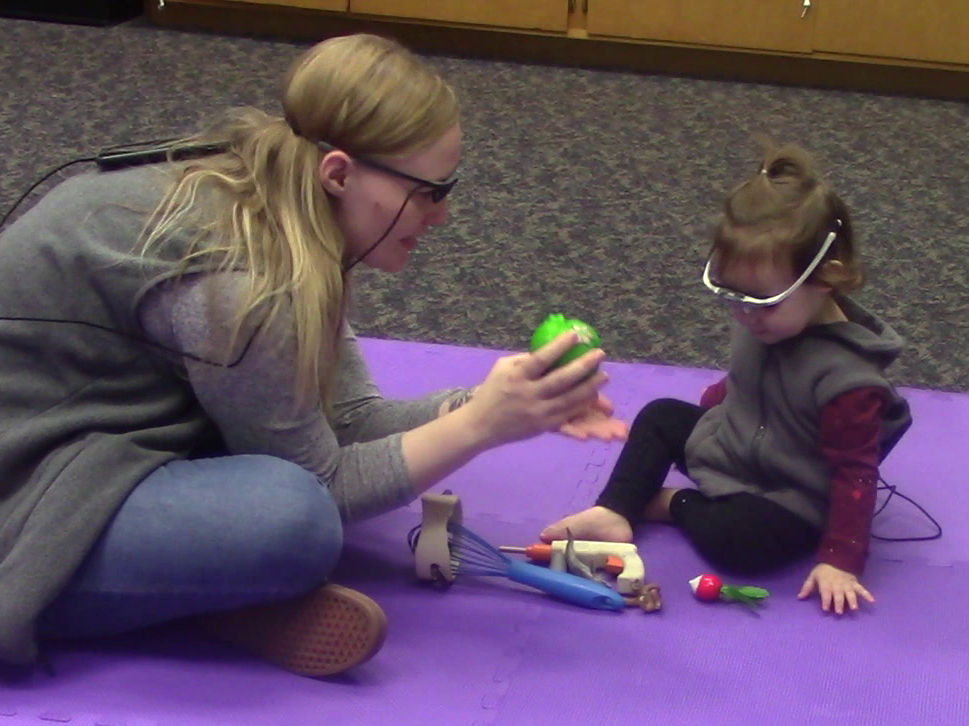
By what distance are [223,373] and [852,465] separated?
0.59m

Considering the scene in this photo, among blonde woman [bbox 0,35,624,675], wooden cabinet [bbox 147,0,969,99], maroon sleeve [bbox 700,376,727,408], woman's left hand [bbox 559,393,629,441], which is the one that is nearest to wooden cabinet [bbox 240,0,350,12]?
wooden cabinet [bbox 147,0,969,99]

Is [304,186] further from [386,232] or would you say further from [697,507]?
[697,507]

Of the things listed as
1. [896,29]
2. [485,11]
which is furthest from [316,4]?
[896,29]

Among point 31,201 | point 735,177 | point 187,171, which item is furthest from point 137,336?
point 735,177

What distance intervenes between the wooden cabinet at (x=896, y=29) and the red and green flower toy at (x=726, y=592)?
76.5 inches

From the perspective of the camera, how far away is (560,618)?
1194 millimetres

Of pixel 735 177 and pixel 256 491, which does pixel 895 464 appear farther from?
pixel 735 177

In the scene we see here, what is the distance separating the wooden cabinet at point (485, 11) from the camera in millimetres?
2924

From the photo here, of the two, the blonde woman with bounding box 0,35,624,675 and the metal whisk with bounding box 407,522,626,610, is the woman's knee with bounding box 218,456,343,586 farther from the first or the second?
the metal whisk with bounding box 407,522,626,610

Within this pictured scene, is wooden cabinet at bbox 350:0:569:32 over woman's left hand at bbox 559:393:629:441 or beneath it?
beneath

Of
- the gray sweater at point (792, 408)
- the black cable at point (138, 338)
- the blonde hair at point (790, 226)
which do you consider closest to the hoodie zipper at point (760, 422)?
the gray sweater at point (792, 408)

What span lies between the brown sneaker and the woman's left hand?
0.22 m

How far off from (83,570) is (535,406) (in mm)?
393

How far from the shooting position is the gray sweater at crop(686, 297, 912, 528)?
123 cm
